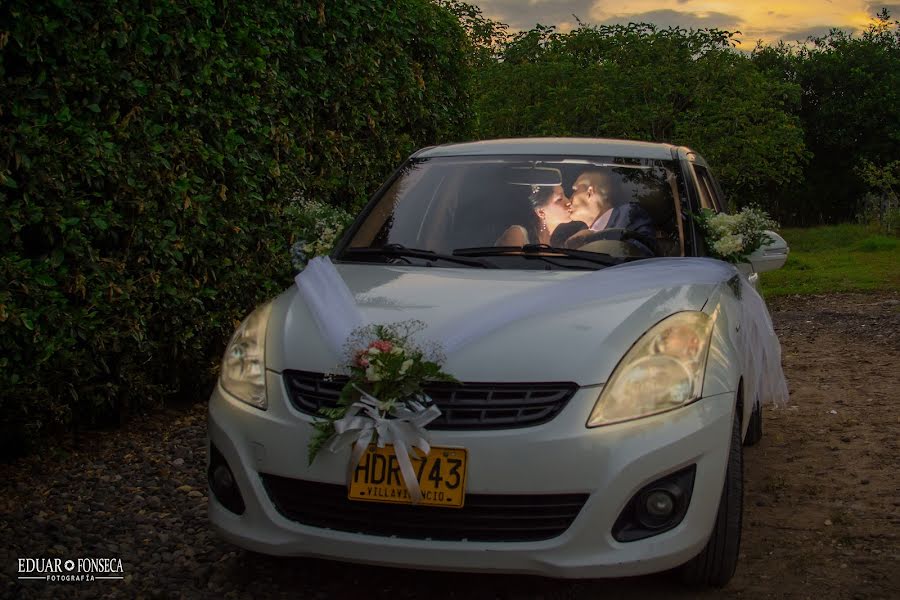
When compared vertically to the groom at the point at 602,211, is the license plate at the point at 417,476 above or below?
below

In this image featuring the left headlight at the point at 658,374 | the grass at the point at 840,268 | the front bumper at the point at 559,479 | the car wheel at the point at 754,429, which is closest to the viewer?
the front bumper at the point at 559,479

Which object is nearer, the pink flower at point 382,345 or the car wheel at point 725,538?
the pink flower at point 382,345

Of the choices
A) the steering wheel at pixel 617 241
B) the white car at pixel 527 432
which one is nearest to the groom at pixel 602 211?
the steering wheel at pixel 617 241

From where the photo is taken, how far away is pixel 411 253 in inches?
174

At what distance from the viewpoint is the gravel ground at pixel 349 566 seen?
365 centimetres

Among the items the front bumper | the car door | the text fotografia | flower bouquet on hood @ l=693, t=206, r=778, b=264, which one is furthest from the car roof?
the text fotografia

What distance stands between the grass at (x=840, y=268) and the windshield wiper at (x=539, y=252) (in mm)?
10075

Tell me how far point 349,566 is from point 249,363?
34.2 inches

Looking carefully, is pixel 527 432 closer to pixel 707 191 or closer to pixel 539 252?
pixel 539 252

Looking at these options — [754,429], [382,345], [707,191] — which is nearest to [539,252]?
[382,345]

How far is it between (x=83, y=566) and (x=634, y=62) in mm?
26064

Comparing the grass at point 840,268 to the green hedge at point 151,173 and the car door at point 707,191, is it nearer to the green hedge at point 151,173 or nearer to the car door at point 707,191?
the car door at point 707,191

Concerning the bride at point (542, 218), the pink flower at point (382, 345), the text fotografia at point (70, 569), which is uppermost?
the bride at point (542, 218)

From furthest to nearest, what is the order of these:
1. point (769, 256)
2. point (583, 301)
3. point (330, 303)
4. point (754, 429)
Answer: point (754, 429), point (769, 256), point (330, 303), point (583, 301)
